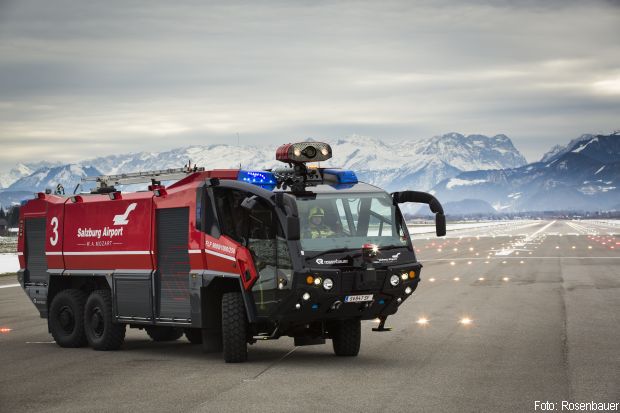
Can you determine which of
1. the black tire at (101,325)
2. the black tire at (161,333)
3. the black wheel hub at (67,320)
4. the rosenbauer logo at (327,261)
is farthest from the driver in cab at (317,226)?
the black wheel hub at (67,320)

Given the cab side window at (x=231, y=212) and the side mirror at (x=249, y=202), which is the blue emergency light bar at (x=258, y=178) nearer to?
the cab side window at (x=231, y=212)

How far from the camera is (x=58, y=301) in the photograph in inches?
671

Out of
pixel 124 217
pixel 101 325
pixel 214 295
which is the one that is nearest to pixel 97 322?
pixel 101 325

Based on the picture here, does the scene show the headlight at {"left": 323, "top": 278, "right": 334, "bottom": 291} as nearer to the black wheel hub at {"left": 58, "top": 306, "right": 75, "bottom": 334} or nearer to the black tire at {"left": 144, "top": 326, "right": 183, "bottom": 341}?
the black tire at {"left": 144, "top": 326, "right": 183, "bottom": 341}

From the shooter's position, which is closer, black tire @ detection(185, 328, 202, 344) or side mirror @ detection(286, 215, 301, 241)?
side mirror @ detection(286, 215, 301, 241)

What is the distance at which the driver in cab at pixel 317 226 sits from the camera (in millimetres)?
13352

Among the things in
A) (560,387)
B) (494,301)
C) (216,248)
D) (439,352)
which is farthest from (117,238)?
(494,301)

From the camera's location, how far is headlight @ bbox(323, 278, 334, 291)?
13.0 metres

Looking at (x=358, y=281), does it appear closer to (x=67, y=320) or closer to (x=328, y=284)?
(x=328, y=284)

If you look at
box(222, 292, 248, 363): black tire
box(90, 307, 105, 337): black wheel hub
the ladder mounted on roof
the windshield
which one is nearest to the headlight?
the windshield

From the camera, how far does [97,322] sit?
1628cm

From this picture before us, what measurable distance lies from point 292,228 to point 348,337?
2.69 m

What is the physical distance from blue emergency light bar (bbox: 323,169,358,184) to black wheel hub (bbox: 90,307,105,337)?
15.5 ft

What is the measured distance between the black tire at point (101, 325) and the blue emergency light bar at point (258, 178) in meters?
3.67
